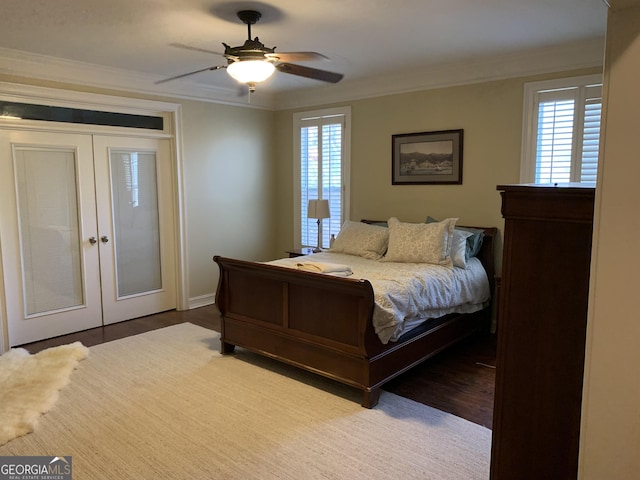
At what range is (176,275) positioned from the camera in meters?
5.41

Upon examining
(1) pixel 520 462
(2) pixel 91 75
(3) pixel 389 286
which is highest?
(2) pixel 91 75

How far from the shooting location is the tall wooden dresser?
4.55 ft

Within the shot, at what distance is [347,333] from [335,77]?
1793 millimetres

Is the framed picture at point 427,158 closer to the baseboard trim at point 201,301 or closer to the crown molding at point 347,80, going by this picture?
the crown molding at point 347,80

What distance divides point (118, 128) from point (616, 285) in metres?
4.70

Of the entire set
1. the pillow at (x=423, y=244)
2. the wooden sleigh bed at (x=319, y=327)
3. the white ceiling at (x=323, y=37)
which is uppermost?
the white ceiling at (x=323, y=37)

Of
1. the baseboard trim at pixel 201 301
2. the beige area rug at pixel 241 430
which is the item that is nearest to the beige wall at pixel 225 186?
the baseboard trim at pixel 201 301

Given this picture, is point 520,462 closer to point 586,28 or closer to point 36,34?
point 586,28

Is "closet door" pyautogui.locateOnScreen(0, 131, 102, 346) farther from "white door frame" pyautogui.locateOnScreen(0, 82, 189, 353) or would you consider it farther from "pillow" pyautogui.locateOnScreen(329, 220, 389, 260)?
"pillow" pyautogui.locateOnScreen(329, 220, 389, 260)

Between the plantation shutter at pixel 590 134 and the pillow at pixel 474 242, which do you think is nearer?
the plantation shutter at pixel 590 134

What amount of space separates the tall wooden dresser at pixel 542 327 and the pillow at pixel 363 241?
297cm

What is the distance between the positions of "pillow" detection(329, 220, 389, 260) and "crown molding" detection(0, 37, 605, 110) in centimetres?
153

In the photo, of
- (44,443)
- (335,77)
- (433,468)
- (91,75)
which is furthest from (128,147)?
(433,468)

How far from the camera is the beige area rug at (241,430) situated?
7.95ft
